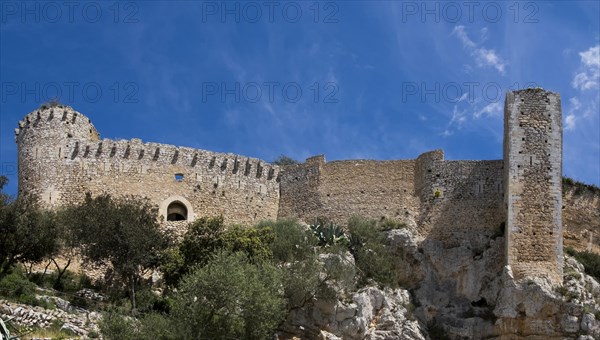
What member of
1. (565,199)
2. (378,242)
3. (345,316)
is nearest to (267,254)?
(345,316)

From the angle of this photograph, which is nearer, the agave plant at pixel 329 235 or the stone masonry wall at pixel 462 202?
the agave plant at pixel 329 235

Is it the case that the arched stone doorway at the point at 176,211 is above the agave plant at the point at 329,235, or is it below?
above

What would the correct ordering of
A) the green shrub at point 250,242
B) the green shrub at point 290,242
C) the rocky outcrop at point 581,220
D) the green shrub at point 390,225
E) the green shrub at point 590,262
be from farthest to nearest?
the rocky outcrop at point 581,220 < the green shrub at point 390,225 < the green shrub at point 590,262 < the green shrub at point 290,242 < the green shrub at point 250,242

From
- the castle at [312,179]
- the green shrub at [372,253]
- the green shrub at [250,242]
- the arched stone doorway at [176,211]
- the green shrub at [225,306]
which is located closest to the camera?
the green shrub at [225,306]

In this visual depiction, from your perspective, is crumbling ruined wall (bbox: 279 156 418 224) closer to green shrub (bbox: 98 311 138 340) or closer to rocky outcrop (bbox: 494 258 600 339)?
rocky outcrop (bbox: 494 258 600 339)

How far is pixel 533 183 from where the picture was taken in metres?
35.8

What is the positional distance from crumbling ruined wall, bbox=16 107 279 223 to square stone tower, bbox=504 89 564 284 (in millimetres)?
10297

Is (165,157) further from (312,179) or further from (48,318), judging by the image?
(48,318)

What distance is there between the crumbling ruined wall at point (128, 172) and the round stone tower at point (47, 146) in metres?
0.04

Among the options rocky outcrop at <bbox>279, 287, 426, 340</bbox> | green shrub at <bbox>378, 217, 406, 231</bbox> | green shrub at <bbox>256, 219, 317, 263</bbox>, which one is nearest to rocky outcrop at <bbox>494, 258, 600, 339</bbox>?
rocky outcrop at <bbox>279, 287, 426, 340</bbox>

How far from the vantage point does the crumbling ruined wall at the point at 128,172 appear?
3897 cm

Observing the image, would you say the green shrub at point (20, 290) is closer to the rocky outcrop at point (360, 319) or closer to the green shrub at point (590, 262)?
the rocky outcrop at point (360, 319)

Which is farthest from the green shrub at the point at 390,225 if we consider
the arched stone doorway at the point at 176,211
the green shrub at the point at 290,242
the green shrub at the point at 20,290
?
the green shrub at the point at 20,290

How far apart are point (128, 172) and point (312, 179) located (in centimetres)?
747
